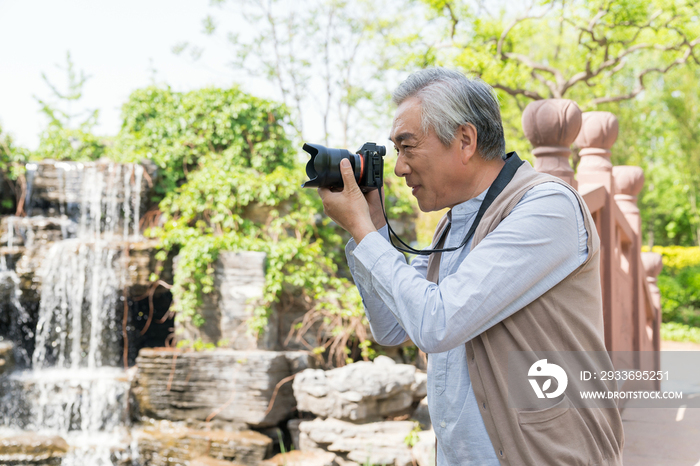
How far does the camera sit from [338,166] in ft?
3.94

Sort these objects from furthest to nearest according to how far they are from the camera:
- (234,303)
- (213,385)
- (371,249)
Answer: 1. (234,303)
2. (213,385)
3. (371,249)

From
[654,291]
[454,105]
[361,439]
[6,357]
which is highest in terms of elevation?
[454,105]

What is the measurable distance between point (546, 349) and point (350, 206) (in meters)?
0.47

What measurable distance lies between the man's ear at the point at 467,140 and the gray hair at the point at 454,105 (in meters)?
0.01

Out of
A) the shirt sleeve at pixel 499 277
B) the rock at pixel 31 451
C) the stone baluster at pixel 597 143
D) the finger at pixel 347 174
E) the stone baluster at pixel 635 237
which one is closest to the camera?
the shirt sleeve at pixel 499 277

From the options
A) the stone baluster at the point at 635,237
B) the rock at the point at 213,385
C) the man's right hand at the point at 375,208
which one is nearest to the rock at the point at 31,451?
the rock at the point at 213,385

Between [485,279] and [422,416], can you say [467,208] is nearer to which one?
[485,279]

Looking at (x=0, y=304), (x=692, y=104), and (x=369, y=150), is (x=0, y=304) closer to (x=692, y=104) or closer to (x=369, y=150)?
(x=369, y=150)

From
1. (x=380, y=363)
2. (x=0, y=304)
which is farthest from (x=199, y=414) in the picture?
(x=0, y=304)

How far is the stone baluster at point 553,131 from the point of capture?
2127mm

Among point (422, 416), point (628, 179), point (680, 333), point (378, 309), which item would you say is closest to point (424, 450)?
point (422, 416)

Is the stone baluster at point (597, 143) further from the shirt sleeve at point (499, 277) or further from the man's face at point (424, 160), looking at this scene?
the shirt sleeve at point (499, 277)

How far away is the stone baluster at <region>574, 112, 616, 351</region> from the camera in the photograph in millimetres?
2662

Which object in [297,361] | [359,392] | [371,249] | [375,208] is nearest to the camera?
[371,249]
